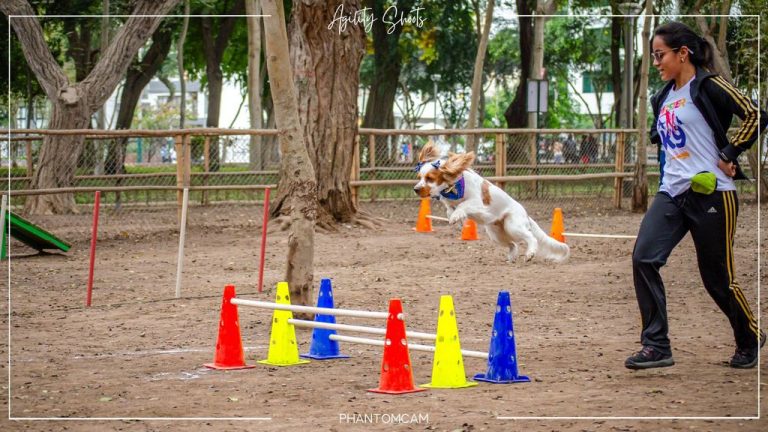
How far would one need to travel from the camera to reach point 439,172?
8.98 metres

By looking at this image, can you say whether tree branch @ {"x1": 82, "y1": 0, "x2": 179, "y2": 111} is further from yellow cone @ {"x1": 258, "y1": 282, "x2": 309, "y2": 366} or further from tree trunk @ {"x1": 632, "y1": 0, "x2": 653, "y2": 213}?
yellow cone @ {"x1": 258, "y1": 282, "x2": 309, "y2": 366}

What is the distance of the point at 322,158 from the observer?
18.0 meters

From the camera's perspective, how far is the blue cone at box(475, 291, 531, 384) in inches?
254

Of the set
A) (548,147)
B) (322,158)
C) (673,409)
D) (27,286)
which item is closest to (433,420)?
(673,409)

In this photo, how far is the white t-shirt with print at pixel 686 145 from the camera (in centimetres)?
621

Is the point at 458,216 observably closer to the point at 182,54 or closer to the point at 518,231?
the point at 518,231

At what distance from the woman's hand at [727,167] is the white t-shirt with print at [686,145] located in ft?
0.08

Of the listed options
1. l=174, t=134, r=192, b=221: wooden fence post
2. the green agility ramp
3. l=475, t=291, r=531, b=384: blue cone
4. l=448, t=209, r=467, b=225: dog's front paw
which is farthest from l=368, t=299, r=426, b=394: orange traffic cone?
l=174, t=134, r=192, b=221: wooden fence post

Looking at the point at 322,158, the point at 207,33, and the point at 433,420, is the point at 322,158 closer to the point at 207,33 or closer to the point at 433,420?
the point at 433,420

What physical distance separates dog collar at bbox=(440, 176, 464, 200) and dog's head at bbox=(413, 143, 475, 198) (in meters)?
0.05

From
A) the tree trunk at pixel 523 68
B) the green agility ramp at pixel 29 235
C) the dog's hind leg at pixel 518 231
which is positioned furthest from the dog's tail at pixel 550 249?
the tree trunk at pixel 523 68

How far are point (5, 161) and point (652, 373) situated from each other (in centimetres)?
1993

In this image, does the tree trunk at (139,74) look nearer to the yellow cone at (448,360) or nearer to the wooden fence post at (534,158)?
the wooden fence post at (534,158)

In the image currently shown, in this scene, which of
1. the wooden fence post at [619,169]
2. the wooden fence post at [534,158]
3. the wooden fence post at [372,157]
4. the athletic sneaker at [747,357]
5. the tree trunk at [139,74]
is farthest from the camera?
the tree trunk at [139,74]
